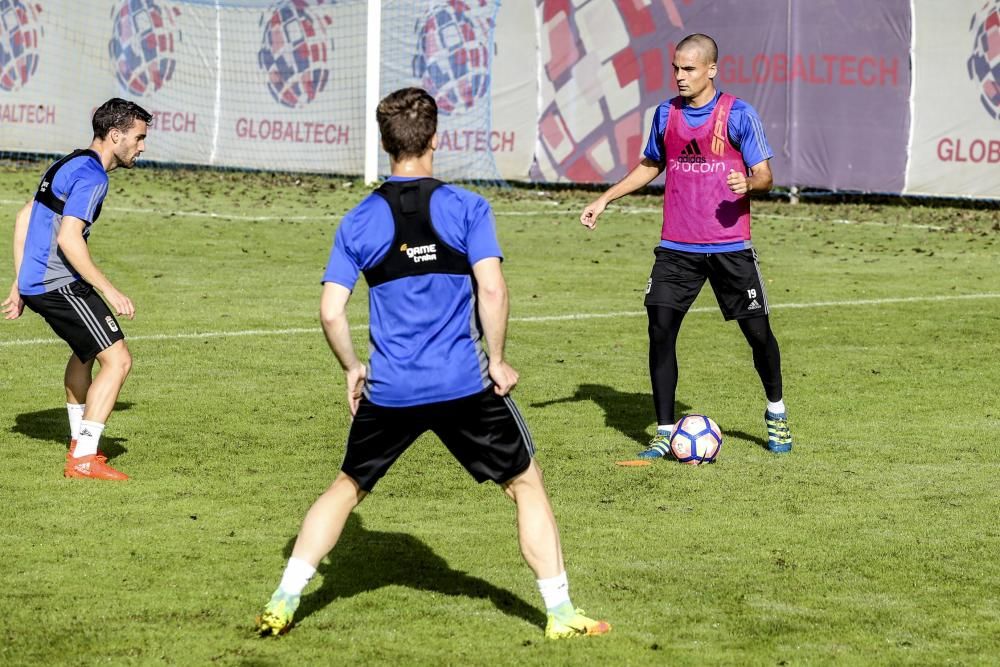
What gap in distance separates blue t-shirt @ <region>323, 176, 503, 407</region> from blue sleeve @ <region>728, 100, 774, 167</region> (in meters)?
3.63

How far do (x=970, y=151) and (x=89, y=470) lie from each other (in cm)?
1854

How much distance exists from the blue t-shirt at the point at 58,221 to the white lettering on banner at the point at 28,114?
2392cm

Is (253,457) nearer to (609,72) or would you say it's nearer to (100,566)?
A: (100,566)

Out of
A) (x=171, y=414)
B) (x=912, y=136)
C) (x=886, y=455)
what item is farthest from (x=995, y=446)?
(x=912, y=136)

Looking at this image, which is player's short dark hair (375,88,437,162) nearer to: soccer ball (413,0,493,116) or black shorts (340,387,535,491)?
black shorts (340,387,535,491)

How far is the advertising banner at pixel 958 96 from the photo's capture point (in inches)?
926

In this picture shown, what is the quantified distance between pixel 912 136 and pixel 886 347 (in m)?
12.2

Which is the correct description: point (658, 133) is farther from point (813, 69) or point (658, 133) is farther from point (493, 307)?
point (813, 69)

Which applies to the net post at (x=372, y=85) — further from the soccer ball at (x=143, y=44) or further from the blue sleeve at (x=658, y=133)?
the blue sleeve at (x=658, y=133)

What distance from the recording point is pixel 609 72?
26.7 meters

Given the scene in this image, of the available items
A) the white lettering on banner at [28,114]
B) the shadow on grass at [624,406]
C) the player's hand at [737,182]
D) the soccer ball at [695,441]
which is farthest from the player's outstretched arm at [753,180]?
the white lettering on banner at [28,114]

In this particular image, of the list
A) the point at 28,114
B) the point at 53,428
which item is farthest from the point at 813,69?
the point at 53,428

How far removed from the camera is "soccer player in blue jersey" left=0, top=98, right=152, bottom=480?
27.5ft

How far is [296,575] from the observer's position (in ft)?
18.8
